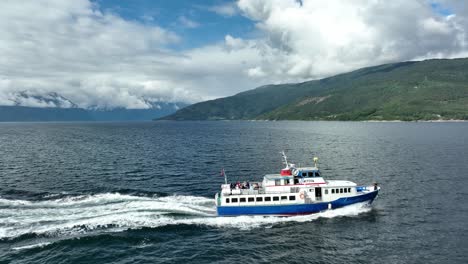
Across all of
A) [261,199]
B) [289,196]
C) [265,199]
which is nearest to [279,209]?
[265,199]

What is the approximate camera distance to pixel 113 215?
51.8m

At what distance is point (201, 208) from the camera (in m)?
56.7

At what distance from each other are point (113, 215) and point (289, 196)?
99.3ft

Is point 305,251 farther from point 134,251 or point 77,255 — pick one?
point 77,255

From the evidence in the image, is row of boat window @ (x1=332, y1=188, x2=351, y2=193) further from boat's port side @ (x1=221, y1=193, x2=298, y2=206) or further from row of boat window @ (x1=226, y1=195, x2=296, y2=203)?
row of boat window @ (x1=226, y1=195, x2=296, y2=203)

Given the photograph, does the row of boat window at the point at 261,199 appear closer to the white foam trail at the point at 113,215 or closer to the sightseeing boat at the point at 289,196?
the sightseeing boat at the point at 289,196

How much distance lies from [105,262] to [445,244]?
44853 millimetres

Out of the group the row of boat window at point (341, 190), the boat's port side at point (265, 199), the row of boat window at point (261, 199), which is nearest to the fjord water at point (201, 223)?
the boat's port side at point (265, 199)

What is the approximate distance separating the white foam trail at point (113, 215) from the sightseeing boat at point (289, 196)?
4.07 ft

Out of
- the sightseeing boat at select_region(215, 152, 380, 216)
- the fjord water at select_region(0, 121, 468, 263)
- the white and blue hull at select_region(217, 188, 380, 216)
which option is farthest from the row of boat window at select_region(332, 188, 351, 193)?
the fjord water at select_region(0, 121, 468, 263)

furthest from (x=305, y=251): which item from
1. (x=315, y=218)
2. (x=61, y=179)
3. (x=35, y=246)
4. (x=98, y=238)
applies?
(x=61, y=179)

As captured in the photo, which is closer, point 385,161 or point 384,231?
point 384,231

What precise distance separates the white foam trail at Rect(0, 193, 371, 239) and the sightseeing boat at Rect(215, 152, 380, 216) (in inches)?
48.8

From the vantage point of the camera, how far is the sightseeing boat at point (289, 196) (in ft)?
178
